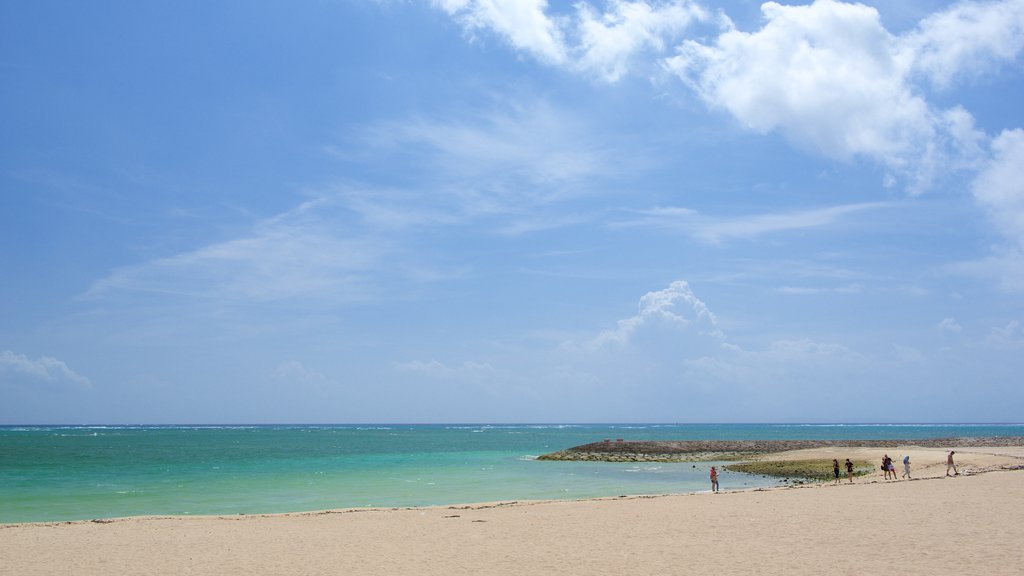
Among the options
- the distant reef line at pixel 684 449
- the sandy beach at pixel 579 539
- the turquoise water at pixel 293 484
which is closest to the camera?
the sandy beach at pixel 579 539

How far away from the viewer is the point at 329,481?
4309cm

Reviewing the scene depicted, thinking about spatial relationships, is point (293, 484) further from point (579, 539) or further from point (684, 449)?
point (684, 449)

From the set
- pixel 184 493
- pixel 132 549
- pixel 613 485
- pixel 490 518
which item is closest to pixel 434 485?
pixel 613 485

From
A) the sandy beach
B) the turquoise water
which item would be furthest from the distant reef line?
the sandy beach

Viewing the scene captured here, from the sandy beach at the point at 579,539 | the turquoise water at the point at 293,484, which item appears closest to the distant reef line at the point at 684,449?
the turquoise water at the point at 293,484

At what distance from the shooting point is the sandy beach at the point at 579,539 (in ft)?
50.0

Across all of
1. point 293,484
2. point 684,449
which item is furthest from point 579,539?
point 684,449

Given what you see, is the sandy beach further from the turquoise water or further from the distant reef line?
the distant reef line

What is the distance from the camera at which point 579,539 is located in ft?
61.4

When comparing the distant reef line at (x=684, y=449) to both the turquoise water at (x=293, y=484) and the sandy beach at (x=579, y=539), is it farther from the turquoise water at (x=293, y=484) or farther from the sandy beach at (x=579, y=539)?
the sandy beach at (x=579, y=539)

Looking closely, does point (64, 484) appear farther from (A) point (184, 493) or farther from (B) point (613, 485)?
(B) point (613, 485)

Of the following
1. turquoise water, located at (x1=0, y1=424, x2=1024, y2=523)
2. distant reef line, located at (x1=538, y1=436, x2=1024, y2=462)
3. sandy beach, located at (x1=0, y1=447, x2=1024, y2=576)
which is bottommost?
distant reef line, located at (x1=538, y1=436, x2=1024, y2=462)

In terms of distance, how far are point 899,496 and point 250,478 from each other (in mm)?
36276

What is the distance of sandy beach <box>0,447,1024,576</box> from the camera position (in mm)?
15250
